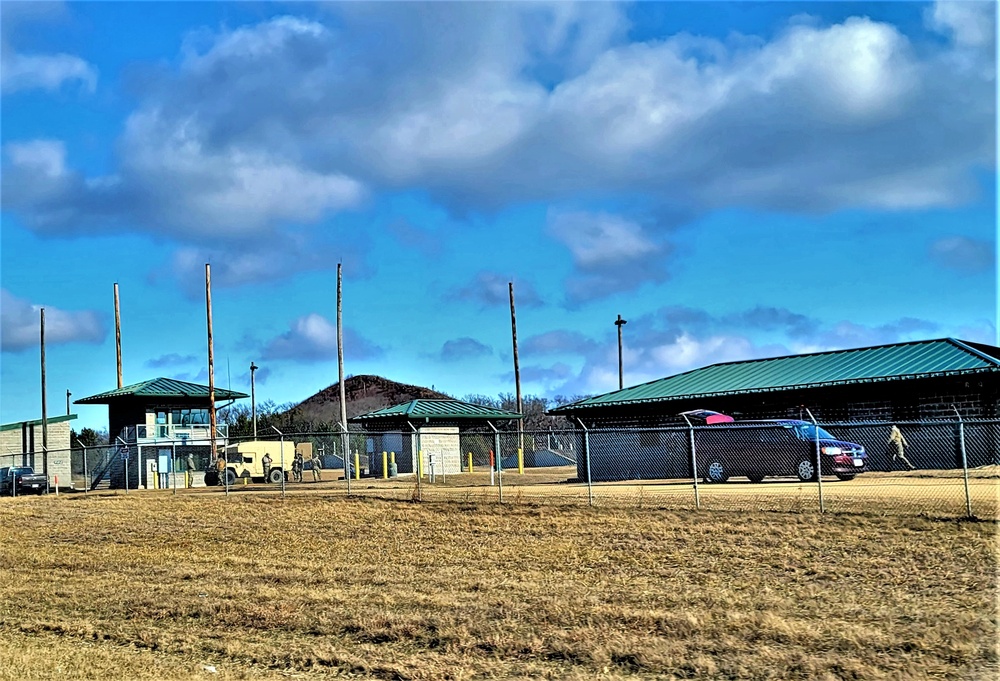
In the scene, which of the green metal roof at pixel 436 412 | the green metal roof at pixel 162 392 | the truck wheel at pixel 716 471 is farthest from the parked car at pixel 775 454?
the green metal roof at pixel 162 392

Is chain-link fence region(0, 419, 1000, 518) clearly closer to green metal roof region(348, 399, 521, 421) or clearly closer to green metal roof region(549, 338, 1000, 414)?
green metal roof region(549, 338, 1000, 414)

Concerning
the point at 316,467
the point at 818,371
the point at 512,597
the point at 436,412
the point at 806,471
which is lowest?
the point at 512,597

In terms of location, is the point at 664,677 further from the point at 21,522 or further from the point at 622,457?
the point at 622,457

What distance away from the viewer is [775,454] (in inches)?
969

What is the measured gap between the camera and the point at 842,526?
16.1 metres

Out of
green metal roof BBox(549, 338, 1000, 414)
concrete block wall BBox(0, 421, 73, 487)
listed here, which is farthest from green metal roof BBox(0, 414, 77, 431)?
green metal roof BBox(549, 338, 1000, 414)

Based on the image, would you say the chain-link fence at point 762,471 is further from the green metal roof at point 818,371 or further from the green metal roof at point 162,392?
the green metal roof at point 162,392

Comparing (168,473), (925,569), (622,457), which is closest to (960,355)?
(622,457)

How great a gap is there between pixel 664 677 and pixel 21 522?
19.0m

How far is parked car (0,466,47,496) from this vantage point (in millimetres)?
39156

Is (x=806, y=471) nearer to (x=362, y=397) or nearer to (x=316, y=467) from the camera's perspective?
(x=316, y=467)

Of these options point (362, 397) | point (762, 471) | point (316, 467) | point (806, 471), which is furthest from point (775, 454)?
point (362, 397)

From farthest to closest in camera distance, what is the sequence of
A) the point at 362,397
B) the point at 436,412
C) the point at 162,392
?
1. the point at 362,397
2. the point at 162,392
3. the point at 436,412

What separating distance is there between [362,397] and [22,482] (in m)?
69.2
